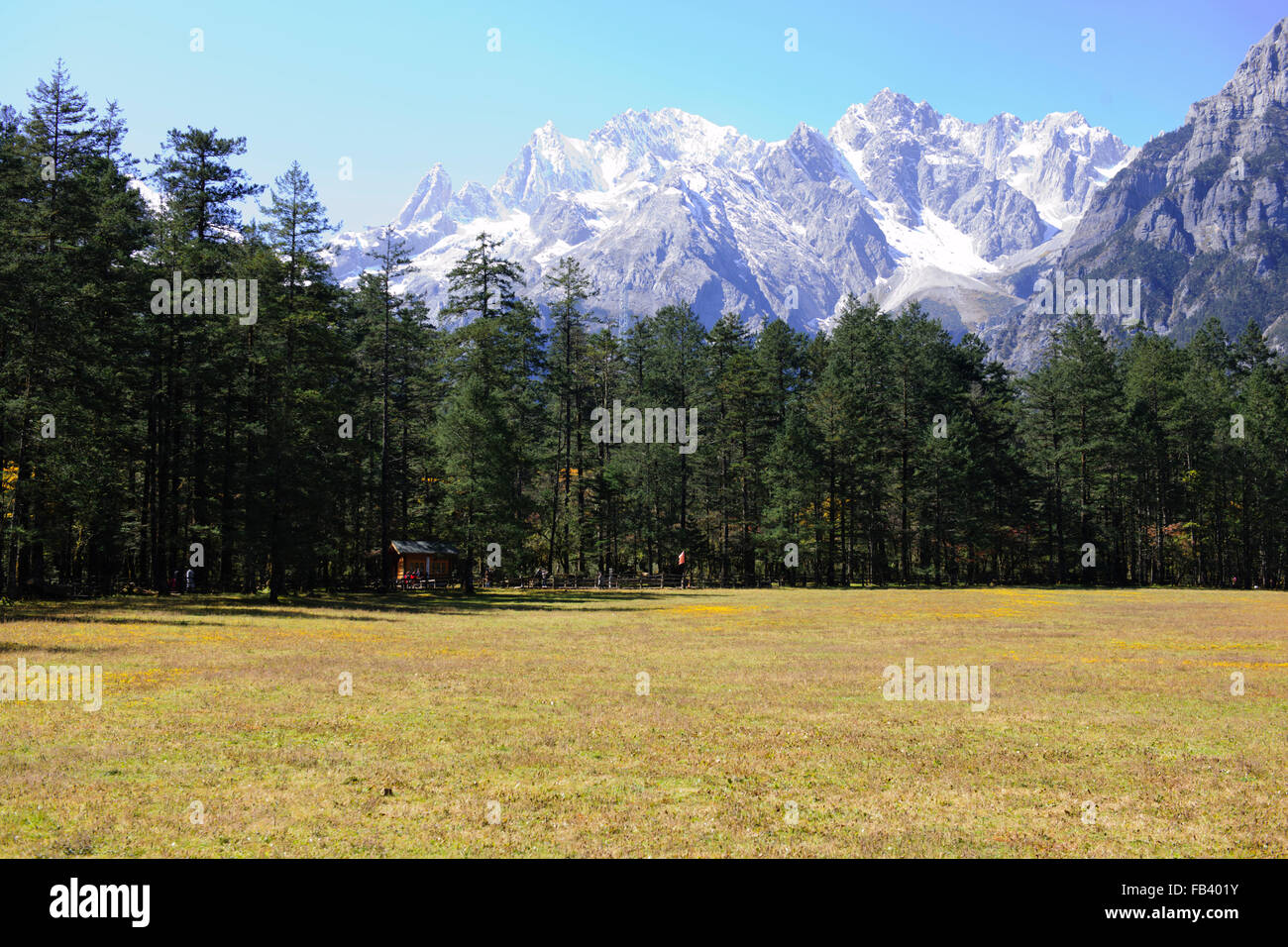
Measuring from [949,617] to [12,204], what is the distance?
4726 cm

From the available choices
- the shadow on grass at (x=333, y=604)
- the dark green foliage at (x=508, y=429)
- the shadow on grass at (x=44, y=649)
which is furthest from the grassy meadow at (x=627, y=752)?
the dark green foliage at (x=508, y=429)

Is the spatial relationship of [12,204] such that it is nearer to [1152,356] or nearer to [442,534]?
[442,534]

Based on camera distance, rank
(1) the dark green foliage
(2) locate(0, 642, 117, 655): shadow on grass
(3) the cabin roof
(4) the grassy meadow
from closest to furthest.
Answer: (4) the grassy meadow
(2) locate(0, 642, 117, 655): shadow on grass
(1) the dark green foliage
(3) the cabin roof

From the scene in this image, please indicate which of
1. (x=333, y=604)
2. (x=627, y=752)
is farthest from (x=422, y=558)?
(x=627, y=752)

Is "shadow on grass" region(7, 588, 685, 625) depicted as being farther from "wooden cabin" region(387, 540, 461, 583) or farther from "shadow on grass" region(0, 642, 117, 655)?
"wooden cabin" region(387, 540, 461, 583)

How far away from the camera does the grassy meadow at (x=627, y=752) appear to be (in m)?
8.41

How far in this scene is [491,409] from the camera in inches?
2079

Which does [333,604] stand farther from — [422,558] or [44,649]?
[422,558]

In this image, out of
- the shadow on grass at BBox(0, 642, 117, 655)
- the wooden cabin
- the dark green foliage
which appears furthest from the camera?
the wooden cabin

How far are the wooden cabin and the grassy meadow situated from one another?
40.9 m

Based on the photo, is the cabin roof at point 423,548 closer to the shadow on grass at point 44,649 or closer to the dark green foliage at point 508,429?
the dark green foliage at point 508,429

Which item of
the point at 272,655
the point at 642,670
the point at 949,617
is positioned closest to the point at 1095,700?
the point at 642,670

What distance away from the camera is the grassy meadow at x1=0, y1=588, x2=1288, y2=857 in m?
8.41

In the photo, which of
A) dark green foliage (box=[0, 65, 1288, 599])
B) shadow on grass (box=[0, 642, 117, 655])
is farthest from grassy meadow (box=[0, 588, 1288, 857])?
dark green foliage (box=[0, 65, 1288, 599])
